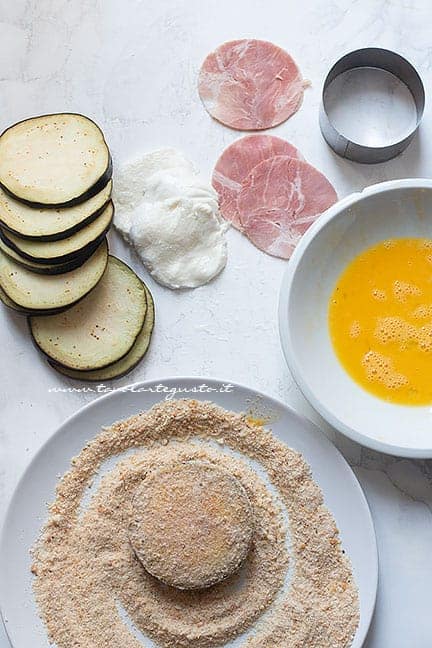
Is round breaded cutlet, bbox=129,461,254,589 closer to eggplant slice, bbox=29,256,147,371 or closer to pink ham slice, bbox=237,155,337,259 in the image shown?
eggplant slice, bbox=29,256,147,371

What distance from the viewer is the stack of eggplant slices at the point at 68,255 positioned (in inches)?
70.6

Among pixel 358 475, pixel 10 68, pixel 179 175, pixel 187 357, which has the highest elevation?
pixel 10 68

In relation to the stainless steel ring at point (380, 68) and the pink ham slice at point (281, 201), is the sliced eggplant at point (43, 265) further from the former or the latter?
the stainless steel ring at point (380, 68)

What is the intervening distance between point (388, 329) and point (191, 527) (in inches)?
22.0

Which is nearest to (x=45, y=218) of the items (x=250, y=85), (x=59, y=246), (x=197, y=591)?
(x=59, y=246)

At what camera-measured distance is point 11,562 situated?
68.9 inches

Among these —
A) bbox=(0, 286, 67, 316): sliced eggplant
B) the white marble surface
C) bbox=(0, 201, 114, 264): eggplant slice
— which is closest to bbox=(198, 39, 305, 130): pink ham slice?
the white marble surface

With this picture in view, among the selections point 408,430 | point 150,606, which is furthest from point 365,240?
point 150,606

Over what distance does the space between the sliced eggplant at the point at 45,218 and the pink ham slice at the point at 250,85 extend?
0.38 meters

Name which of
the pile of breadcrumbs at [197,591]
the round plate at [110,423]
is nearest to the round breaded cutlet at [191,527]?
the pile of breadcrumbs at [197,591]

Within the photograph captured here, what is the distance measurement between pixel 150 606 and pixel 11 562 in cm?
28

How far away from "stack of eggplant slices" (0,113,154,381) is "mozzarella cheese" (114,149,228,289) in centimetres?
6

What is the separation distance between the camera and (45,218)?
1.79m

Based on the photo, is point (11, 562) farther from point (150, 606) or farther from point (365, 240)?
point (365, 240)
